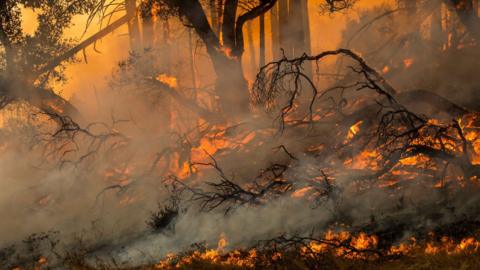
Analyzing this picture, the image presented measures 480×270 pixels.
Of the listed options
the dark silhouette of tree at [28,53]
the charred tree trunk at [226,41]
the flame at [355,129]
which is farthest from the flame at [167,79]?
the flame at [355,129]

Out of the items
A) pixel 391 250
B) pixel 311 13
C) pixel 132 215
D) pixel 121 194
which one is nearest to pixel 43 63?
pixel 121 194

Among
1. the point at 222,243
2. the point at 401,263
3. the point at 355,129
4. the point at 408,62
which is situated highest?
the point at 408,62

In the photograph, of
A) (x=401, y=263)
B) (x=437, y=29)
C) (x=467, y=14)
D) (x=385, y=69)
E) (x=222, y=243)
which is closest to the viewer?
(x=401, y=263)

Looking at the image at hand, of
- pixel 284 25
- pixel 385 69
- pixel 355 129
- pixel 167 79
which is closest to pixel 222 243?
pixel 355 129

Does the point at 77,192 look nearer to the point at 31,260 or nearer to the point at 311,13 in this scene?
the point at 31,260

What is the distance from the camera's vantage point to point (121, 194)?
10336 mm

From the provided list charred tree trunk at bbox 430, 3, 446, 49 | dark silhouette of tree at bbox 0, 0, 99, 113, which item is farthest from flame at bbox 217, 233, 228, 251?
charred tree trunk at bbox 430, 3, 446, 49

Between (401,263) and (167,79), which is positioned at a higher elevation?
(167,79)

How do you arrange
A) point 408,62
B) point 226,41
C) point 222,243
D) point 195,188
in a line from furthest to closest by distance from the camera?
point 408,62 → point 226,41 → point 195,188 → point 222,243

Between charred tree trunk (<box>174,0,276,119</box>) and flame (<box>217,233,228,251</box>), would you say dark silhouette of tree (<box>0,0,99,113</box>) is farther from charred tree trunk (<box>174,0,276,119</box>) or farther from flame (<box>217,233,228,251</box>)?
flame (<box>217,233,228,251</box>)

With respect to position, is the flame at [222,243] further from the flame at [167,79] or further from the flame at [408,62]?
the flame at [167,79]

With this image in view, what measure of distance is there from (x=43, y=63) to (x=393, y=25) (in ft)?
34.0

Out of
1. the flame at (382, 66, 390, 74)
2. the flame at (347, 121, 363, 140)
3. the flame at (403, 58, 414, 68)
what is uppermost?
the flame at (403, 58, 414, 68)

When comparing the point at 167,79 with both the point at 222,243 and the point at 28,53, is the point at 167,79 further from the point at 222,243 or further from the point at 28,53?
the point at 222,243
